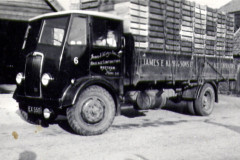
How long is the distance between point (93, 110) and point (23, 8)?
26.7ft

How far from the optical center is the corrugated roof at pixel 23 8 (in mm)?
12281

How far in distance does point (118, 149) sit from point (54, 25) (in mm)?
3120

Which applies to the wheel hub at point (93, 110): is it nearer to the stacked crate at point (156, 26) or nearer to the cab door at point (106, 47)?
the cab door at point (106, 47)

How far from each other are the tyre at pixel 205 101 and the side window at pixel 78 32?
4.61 meters

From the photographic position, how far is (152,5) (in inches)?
323

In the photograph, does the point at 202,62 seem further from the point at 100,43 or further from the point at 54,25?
the point at 54,25

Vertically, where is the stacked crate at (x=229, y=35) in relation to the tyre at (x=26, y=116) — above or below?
above

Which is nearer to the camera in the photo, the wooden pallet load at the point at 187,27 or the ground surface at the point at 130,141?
the ground surface at the point at 130,141

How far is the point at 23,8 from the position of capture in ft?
41.7

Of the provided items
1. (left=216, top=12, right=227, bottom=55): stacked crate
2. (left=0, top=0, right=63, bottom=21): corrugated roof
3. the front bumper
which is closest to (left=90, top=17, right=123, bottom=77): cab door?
the front bumper

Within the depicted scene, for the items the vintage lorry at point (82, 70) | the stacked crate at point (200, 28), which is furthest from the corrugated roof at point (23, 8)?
the stacked crate at point (200, 28)

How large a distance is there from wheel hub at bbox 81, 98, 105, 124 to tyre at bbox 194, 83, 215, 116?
4.03 m

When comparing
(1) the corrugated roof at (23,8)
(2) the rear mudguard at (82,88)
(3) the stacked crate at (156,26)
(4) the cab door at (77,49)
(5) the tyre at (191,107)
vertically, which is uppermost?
(1) the corrugated roof at (23,8)

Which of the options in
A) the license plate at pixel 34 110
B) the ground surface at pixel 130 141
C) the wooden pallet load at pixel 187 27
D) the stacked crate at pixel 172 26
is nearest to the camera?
the ground surface at pixel 130 141
